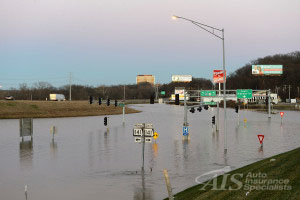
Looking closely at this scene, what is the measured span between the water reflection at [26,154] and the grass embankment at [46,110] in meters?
44.0

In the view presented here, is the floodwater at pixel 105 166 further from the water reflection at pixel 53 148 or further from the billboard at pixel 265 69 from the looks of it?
the billboard at pixel 265 69

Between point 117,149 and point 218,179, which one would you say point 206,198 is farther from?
point 117,149

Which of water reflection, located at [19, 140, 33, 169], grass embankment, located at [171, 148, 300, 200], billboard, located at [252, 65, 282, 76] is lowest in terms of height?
water reflection, located at [19, 140, 33, 169]

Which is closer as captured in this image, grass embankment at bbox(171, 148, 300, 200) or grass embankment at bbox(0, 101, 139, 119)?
grass embankment at bbox(171, 148, 300, 200)

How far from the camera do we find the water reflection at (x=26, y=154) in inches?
928

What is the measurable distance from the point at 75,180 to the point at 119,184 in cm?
234

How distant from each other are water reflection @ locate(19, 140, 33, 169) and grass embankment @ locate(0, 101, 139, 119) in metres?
44.0

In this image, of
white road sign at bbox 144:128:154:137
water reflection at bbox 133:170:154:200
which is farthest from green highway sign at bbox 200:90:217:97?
water reflection at bbox 133:170:154:200

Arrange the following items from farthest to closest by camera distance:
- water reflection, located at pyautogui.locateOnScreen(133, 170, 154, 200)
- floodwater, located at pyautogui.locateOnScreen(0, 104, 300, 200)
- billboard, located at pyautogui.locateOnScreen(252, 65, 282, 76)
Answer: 1. billboard, located at pyautogui.locateOnScreen(252, 65, 282, 76)
2. floodwater, located at pyautogui.locateOnScreen(0, 104, 300, 200)
3. water reflection, located at pyautogui.locateOnScreen(133, 170, 154, 200)

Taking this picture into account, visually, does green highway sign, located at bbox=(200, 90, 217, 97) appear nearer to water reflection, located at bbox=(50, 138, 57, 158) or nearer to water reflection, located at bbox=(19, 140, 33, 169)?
water reflection, located at bbox=(50, 138, 57, 158)

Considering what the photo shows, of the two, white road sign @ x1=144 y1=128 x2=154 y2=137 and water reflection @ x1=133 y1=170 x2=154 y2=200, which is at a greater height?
white road sign @ x1=144 y1=128 x2=154 y2=137

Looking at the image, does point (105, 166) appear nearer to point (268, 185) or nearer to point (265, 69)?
point (268, 185)

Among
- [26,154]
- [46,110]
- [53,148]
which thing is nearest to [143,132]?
[26,154]

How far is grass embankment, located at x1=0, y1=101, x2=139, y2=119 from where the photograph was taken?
78.2m
